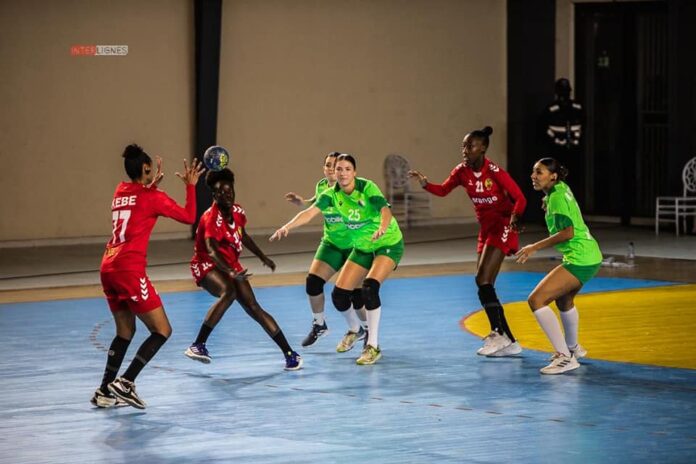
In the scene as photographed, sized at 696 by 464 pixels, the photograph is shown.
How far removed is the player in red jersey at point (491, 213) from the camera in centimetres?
1171

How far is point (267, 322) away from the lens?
10953 millimetres

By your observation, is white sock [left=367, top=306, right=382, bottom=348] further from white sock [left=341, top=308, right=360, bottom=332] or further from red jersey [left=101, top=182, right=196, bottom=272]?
red jersey [left=101, top=182, right=196, bottom=272]

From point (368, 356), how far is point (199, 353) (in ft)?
4.62

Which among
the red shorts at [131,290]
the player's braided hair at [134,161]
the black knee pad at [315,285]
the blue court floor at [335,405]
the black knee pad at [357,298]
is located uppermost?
the player's braided hair at [134,161]

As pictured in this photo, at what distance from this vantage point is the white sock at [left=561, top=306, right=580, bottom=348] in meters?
11.1

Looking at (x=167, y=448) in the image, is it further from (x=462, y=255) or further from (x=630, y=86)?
(x=630, y=86)

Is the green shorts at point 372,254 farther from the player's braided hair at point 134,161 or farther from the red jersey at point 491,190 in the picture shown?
the player's braided hair at point 134,161

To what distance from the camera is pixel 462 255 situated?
19641 millimetres

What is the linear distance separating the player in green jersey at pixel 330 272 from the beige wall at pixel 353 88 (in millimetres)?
10012

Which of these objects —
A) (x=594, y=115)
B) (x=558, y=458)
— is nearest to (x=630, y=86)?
(x=594, y=115)

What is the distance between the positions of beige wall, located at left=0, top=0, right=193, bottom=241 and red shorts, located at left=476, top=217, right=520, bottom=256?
10.2 meters

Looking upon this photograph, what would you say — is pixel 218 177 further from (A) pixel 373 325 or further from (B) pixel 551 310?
(B) pixel 551 310

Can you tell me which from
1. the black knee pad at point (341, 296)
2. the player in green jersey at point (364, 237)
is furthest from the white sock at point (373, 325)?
the black knee pad at point (341, 296)

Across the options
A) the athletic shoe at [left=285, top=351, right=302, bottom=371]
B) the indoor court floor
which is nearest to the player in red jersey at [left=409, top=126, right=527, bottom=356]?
the indoor court floor
